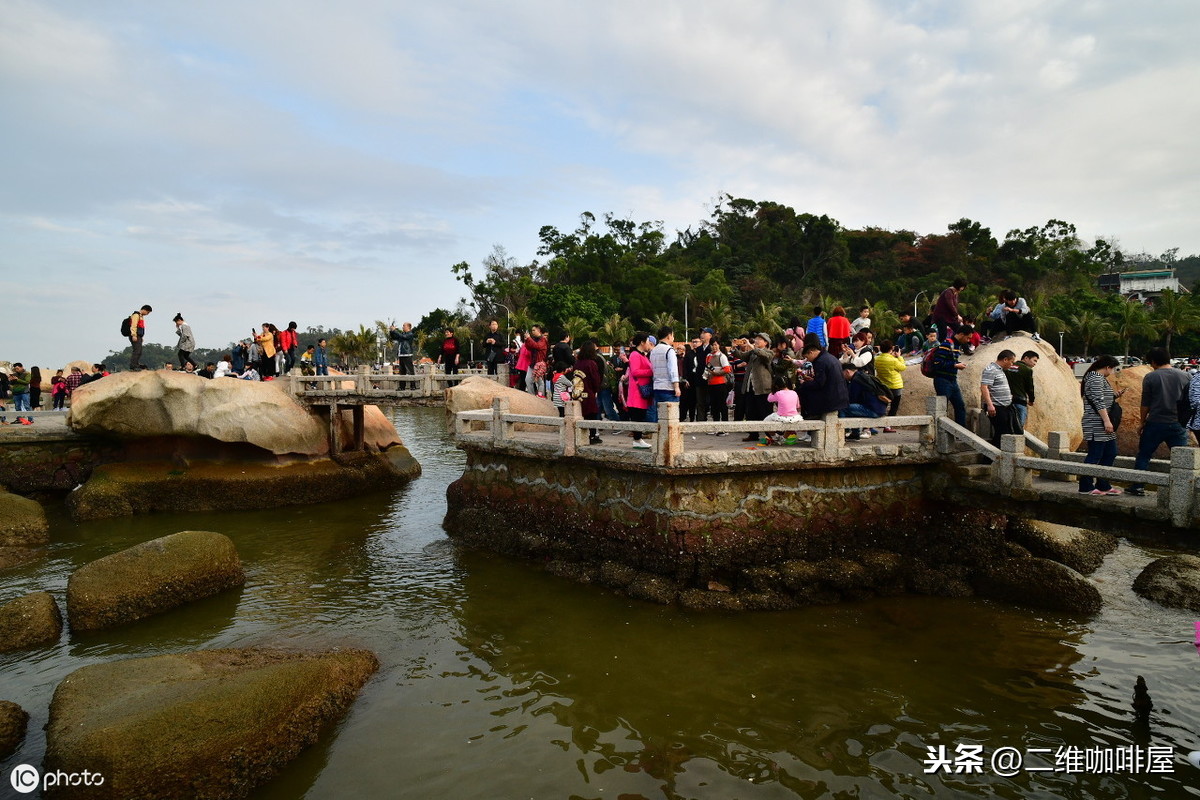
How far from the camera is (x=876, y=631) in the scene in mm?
8859

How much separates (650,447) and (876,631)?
3.87 meters

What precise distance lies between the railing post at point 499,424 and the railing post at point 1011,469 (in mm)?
7945

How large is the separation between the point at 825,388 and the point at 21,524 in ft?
52.8

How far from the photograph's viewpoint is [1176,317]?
41531 millimetres

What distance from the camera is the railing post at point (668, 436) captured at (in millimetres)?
9422

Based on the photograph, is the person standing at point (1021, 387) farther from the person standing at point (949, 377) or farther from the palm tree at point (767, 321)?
the palm tree at point (767, 321)

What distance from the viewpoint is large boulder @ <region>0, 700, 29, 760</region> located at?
665 centimetres

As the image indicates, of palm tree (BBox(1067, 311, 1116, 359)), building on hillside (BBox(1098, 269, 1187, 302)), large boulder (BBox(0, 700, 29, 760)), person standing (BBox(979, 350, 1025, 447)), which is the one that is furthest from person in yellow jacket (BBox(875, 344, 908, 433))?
building on hillside (BBox(1098, 269, 1187, 302))

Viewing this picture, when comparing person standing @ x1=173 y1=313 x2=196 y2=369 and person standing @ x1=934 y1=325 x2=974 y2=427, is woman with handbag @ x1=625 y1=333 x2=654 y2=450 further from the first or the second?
person standing @ x1=173 y1=313 x2=196 y2=369

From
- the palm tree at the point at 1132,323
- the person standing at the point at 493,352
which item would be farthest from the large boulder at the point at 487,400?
the palm tree at the point at 1132,323

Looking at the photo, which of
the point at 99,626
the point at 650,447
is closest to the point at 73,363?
the point at 99,626

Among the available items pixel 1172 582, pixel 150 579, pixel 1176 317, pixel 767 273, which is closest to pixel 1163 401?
pixel 1172 582

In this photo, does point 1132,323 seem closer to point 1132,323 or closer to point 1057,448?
point 1132,323

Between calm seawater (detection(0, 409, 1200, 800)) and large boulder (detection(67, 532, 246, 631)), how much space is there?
0.30 metres
